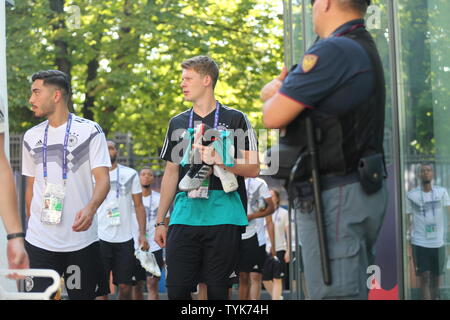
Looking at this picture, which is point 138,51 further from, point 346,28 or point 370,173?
point 370,173

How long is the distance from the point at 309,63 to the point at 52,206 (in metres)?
2.84

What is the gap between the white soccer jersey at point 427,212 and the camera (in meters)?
6.31

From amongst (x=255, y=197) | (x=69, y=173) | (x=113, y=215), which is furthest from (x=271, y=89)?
(x=255, y=197)

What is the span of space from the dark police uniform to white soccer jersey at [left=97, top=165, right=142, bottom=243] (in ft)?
23.1

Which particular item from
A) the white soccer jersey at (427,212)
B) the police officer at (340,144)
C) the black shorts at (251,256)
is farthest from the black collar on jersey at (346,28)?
the black shorts at (251,256)

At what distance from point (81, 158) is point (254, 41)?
15328 millimetres

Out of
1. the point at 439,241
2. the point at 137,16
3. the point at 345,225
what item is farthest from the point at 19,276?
the point at 137,16

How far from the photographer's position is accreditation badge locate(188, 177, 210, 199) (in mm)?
6117

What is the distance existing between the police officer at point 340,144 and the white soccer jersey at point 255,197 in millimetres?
7905

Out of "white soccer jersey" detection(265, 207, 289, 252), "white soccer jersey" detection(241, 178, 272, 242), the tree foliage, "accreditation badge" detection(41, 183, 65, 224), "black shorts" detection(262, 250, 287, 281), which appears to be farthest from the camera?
the tree foliage

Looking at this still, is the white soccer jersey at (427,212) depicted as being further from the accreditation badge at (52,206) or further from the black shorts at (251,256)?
the black shorts at (251,256)

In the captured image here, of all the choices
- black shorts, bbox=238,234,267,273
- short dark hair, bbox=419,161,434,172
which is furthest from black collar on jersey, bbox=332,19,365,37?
black shorts, bbox=238,234,267,273

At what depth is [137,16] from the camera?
20.1m

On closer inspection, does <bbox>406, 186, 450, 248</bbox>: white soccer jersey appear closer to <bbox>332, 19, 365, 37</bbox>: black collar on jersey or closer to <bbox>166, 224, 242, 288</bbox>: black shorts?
<bbox>166, 224, 242, 288</bbox>: black shorts
